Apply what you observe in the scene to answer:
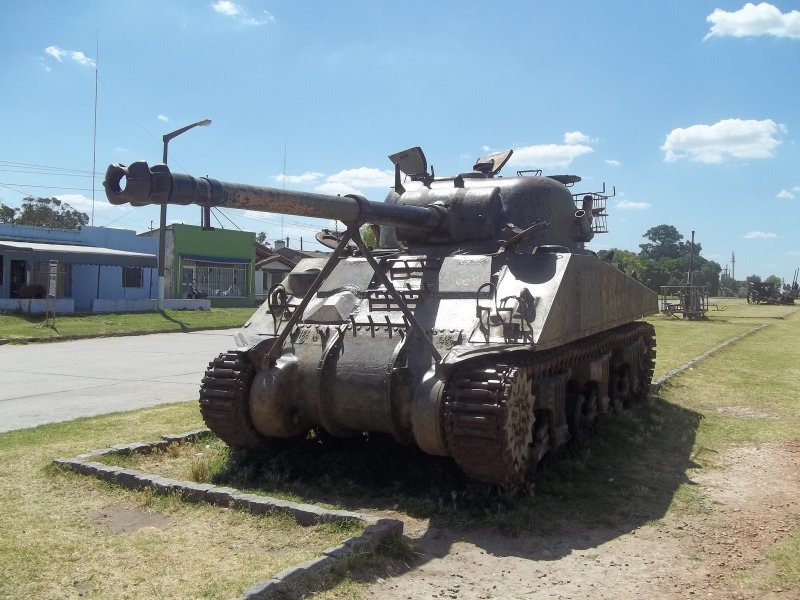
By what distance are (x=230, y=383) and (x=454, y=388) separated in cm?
226

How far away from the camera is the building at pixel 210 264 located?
37.9 metres

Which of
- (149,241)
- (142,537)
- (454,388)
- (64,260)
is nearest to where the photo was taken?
(142,537)

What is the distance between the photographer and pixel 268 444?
24.8ft

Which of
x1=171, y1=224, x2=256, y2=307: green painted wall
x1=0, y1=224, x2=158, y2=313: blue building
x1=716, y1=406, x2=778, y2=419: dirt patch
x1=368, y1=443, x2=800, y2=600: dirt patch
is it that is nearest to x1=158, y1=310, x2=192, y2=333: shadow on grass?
x1=0, y1=224, x2=158, y2=313: blue building

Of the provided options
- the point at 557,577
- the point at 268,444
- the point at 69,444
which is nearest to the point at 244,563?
the point at 557,577

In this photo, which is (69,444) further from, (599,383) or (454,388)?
(599,383)

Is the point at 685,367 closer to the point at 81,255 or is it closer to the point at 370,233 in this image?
the point at 370,233

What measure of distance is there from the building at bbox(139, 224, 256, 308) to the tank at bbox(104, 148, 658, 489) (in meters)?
30.1

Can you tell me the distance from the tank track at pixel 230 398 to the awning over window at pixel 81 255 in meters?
23.9

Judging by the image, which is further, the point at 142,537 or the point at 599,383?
the point at 599,383

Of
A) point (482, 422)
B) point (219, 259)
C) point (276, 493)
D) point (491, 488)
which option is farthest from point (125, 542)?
point (219, 259)

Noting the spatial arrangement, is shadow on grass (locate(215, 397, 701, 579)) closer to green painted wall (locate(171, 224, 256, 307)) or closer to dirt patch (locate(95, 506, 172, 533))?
dirt patch (locate(95, 506, 172, 533))

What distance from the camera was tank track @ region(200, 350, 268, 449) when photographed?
720cm

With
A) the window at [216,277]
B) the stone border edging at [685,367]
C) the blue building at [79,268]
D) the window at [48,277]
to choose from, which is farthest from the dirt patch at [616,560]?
the window at [216,277]
